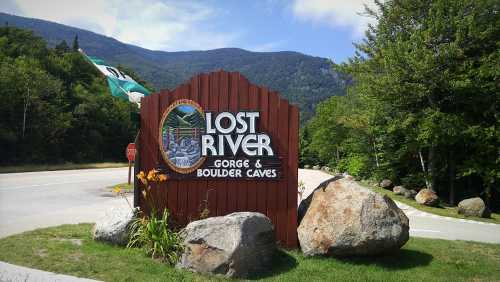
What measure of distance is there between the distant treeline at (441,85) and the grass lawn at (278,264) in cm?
1120

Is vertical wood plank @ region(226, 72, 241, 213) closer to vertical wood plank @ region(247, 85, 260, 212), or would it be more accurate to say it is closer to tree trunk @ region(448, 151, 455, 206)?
vertical wood plank @ region(247, 85, 260, 212)

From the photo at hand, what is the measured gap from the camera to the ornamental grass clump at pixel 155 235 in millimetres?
7129

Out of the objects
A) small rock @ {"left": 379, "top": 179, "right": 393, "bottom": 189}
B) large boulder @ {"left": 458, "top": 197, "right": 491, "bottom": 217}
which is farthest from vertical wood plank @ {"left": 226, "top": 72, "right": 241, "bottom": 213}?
small rock @ {"left": 379, "top": 179, "right": 393, "bottom": 189}

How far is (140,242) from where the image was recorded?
7.68 metres

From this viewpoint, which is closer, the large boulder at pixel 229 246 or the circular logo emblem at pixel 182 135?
the large boulder at pixel 229 246

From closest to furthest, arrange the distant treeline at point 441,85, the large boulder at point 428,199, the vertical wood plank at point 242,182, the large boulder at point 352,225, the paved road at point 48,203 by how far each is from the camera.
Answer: the large boulder at point 352,225 → the vertical wood plank at point 242,182 → the paved road at point 48,203 → the large boulder at point 428,199 → the distant treeline at point 441,85

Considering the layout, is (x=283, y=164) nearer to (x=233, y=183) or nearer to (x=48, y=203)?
(x=233, y=183)

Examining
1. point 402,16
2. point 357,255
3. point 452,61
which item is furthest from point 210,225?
point 402,16

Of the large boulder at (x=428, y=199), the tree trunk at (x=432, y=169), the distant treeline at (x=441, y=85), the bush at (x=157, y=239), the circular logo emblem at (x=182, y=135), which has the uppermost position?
the distant treeline at (x=441, y=85)

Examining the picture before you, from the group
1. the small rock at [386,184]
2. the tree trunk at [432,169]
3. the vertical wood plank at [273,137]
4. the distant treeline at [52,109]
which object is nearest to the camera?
the vertical wood plank at [273,137]

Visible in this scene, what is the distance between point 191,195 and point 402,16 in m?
15.7

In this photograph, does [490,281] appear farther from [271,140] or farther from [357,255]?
[271,140]

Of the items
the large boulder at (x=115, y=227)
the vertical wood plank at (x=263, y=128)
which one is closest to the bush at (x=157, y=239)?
the large boulder at (x=115, y=227)

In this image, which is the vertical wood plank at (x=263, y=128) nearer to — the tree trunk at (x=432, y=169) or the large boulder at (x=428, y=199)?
the large boulder at (x=428, y=199)
